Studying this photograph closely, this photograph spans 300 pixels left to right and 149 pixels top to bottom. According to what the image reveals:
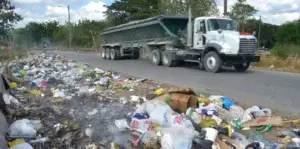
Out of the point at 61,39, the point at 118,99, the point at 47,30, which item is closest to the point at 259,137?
the point at 118,99

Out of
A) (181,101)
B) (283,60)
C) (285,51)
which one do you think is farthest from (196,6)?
(181,101)

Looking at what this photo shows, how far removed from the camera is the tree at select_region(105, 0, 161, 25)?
4438 centimetres

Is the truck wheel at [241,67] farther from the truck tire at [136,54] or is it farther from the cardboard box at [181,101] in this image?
the truck tire at [136,54]

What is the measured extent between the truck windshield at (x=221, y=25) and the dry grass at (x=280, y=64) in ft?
11.2

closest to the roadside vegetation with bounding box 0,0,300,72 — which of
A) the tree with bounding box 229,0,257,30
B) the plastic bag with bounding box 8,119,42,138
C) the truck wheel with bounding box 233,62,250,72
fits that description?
the tree with bounding box 229,0,257,30

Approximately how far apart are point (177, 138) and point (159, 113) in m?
1.05

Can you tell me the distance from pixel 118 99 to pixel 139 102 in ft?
2.37

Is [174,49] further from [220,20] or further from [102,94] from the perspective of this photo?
[102,94]

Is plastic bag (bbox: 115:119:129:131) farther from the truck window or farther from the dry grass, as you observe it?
the dry grass

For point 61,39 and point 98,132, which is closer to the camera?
point 98,132

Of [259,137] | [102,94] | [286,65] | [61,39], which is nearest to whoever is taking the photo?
[259,137]

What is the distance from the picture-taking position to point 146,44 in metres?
20.4

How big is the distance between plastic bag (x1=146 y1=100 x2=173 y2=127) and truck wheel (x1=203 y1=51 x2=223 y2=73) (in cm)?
871

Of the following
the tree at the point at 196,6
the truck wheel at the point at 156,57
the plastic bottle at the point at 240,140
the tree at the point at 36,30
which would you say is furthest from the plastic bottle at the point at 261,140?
the tree at the point at 36,30
